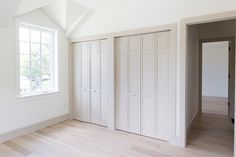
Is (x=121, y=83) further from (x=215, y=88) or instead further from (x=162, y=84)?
(x=215, y=88)

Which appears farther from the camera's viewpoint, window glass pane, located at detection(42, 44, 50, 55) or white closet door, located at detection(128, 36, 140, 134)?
window glass pane, located at detection(42, 44, 50, 55)

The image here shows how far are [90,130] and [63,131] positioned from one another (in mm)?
562

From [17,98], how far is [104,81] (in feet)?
5.78

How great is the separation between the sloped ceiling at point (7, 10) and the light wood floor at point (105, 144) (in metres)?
2.15

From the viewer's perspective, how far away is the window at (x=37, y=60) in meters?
3.51

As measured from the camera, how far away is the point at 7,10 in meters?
2.77

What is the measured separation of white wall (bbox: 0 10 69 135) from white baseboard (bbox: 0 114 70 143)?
7 cm

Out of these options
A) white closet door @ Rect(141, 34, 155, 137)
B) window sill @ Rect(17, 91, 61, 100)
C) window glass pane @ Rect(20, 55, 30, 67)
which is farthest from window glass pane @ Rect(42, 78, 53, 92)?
white closet door @ Rect(141, 34, 155, 137)

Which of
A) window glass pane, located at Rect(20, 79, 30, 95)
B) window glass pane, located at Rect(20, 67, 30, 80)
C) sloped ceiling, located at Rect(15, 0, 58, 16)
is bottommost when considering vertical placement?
window glass pane, located at Rect(20, 79, 30, 95)

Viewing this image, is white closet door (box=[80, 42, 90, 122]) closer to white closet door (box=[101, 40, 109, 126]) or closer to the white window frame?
white closet door (box=[101, 40, 109, 126])

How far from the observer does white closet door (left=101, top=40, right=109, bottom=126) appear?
3.76m

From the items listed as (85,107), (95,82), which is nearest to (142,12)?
(95,82)

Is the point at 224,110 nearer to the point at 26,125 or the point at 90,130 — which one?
the point at 90,130

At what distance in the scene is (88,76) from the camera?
409 centimetres
